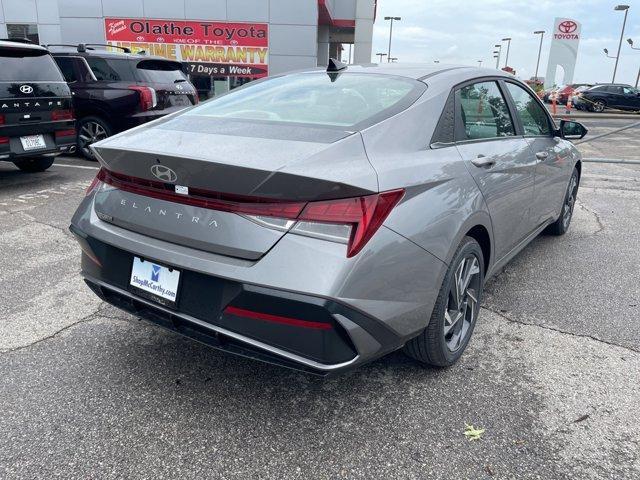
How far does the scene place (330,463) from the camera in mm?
2111

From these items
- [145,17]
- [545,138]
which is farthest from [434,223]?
[145,17]

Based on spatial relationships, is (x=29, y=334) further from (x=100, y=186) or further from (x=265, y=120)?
(x=265, y=120)

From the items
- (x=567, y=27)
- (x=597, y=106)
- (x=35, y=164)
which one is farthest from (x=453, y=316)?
(x=567, y=27)

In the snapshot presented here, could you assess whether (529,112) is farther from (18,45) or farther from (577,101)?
(577,101)

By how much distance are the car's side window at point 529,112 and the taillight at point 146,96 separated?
6.09 m

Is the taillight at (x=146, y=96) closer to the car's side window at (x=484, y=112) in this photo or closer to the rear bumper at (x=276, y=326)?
the car's side window at (x=484, y=112)

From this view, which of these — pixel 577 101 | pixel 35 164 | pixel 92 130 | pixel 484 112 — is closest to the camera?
pixel 484 112

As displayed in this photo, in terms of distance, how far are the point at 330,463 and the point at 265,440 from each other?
1.00 feet

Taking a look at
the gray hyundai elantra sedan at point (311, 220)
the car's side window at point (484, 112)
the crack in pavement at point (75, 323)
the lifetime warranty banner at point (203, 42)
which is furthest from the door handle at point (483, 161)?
the lifetime warranty banner at point (203, 42)

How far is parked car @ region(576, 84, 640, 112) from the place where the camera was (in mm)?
29625

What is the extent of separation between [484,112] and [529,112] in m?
0.98

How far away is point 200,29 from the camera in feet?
67.3

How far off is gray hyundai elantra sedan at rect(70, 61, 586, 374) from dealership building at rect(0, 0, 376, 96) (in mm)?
18592

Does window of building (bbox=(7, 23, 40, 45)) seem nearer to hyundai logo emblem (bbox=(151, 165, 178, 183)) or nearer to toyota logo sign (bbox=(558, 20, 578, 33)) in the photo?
hyundai logo emblem (bbox=(151, 165, 178, 183))
